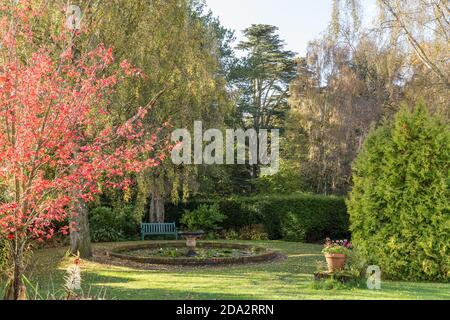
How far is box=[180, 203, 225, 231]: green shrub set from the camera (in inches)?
806

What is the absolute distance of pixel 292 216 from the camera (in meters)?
20.4

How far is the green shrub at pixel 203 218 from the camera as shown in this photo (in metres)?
20.5

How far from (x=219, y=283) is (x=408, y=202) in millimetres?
3868

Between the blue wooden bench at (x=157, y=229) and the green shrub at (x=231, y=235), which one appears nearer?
the blue wooden bench at (x=157, y=229)

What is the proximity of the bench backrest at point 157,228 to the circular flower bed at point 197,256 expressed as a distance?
6.51ft

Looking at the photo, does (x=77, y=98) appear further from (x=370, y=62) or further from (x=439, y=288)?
(x=370, y=62)

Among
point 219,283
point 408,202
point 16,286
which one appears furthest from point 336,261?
point 16,286

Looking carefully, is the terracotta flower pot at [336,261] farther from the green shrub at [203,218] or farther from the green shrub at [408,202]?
the green shrub at [203,218]

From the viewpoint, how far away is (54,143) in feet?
19.9

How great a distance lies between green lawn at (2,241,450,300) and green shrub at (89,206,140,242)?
16.4 feet

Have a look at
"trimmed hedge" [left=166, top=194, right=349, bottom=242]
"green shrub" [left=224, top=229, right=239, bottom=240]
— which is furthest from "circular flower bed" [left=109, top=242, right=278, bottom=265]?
"trimmed hedge" [left=166, top=194, right=349, bottom=242]

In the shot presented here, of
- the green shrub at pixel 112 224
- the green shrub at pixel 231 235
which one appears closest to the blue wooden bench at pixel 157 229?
the green shrub at pixel 112 224

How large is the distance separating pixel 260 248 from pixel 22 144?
438 inches
